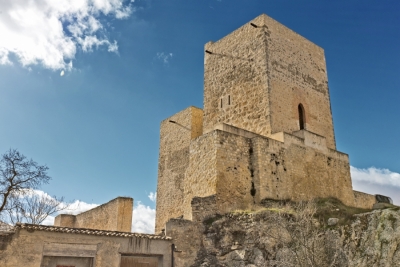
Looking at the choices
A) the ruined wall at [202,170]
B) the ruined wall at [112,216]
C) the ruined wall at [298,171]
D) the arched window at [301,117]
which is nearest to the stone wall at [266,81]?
the arched window at [301,117]

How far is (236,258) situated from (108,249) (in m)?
4.49

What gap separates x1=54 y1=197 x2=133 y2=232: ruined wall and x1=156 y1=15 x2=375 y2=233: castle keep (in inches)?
107

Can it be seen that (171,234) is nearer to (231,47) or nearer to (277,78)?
(277,78)

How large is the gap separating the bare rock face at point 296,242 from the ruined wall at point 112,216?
24.8ft

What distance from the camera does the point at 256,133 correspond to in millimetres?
18828

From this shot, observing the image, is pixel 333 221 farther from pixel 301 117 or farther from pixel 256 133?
pixel 301 117

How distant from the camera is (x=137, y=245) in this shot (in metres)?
14.1

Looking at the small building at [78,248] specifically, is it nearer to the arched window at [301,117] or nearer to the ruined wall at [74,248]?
the ruined wall at [74,248]

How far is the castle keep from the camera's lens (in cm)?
1664

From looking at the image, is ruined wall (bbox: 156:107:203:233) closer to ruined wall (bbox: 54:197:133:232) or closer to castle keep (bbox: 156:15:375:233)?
castle keep (bbox: 156:15:375:233)

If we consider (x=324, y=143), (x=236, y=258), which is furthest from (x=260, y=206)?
(x=324, y=143)

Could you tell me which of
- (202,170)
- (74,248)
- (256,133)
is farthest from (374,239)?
(74,248)

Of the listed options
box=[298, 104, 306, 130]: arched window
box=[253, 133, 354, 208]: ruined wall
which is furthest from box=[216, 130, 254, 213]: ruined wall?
box=[298, 104, 306, 130]: arched window

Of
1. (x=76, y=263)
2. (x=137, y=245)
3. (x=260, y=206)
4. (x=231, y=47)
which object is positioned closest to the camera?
(x=76, y=263)
